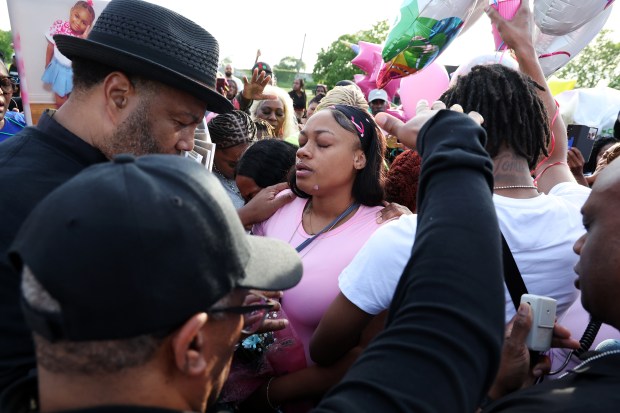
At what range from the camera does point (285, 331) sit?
2.21 m

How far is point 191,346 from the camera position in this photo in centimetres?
91

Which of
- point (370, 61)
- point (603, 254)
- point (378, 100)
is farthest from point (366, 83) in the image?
point (603, 254)

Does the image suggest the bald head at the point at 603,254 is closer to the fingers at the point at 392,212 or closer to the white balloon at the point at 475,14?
Answer: the fingers at the point at 392,212

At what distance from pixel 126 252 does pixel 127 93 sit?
113 centimetres

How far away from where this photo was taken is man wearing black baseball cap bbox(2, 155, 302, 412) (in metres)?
0.81

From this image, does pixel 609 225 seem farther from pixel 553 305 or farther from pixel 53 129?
pixel 53 129

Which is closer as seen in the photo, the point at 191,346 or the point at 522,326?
the point at 191,346

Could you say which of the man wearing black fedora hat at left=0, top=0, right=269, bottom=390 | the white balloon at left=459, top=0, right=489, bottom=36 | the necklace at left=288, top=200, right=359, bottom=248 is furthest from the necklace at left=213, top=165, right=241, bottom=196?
the white balloon at left=459, top=0, right=489, bottom=36

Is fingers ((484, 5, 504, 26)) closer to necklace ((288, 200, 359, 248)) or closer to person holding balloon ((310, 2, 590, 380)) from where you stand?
person holding balloon ((310, 2, 590, 380))

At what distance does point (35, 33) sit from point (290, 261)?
2.47 metres

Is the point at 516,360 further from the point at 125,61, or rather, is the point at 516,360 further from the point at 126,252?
the point at 125,61

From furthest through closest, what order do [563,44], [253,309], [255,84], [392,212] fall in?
[255,84]
[563,44]
[392,212]
[253,309]

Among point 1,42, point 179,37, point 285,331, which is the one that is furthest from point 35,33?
point 1,42

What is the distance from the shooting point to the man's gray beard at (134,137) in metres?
1.74
